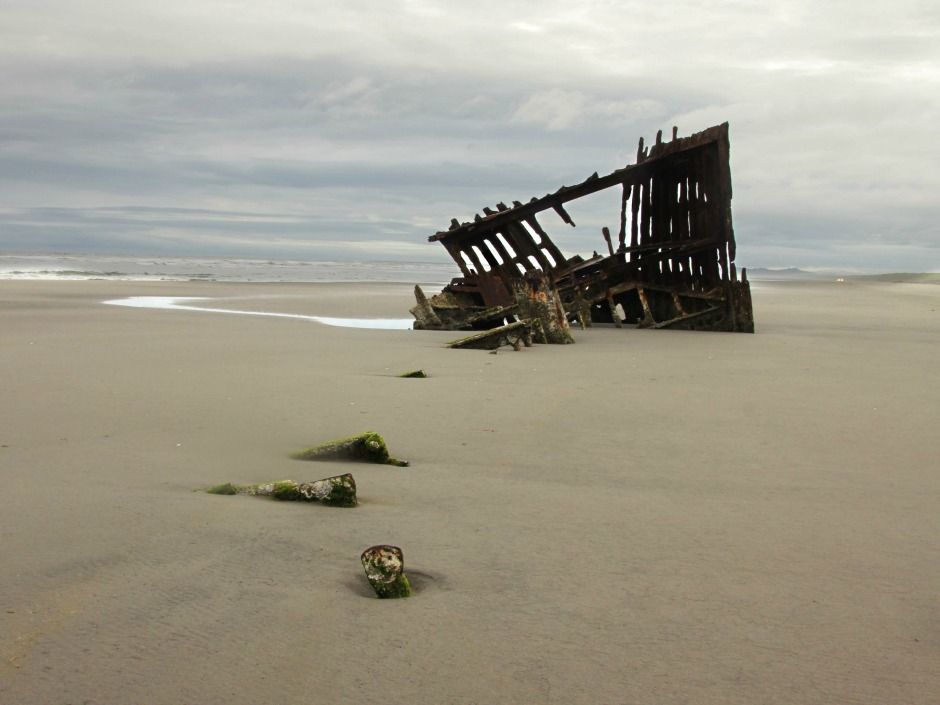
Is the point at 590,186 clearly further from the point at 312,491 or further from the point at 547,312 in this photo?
the point at 312,491

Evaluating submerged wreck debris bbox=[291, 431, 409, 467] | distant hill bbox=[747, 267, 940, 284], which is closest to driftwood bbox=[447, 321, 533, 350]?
submerged wreck debris bbox=[291, 431, 409, 467]

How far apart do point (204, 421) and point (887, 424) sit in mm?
3951

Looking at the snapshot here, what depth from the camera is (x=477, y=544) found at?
3062 millimetres

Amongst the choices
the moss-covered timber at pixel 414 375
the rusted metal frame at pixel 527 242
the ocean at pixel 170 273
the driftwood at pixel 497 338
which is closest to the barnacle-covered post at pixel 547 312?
the driftwood at pixel 497 338

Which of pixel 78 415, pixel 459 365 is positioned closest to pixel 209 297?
pixel 459 365

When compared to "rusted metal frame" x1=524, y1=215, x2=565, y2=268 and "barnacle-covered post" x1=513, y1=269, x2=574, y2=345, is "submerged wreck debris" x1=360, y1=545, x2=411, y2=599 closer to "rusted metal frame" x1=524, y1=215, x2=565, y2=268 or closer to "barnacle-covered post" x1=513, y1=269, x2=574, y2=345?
"barnacle-covered post" x1=513, y1=269, x2=574, y2=345

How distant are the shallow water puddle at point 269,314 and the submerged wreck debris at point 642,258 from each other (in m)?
0.84

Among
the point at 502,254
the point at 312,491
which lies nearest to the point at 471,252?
the point at 502,254

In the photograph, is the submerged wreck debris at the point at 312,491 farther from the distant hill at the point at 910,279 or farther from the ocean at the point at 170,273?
the distant hill at the point at 910,279

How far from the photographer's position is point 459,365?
8055 mm

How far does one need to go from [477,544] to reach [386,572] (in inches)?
22.1

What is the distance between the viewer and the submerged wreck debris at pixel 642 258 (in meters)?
12.6

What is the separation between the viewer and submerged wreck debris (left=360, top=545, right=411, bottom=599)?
255 centimetres

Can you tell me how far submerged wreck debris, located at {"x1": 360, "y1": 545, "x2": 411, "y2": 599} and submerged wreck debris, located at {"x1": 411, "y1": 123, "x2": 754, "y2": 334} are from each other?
9852 millimetres
